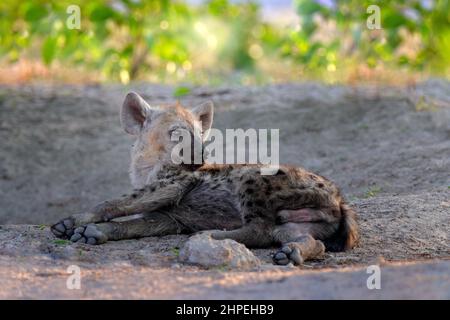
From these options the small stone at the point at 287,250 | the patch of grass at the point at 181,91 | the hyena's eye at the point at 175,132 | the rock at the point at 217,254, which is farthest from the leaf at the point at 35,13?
the small stone at the point at 287,250

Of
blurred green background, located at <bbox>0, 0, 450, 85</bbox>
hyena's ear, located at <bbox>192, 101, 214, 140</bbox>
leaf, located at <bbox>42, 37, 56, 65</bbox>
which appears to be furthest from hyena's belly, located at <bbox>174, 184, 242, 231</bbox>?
leaf, located at <bbox>42, 37, 56, 65</bbox>

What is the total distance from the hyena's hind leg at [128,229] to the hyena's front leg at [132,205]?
0.04m

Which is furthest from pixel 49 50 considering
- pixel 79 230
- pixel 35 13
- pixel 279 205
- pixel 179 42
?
pixel 279 205

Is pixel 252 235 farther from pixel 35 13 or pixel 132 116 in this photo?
pixel 35 13

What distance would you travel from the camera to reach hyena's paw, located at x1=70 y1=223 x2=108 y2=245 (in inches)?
153

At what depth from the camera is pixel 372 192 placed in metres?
5.20

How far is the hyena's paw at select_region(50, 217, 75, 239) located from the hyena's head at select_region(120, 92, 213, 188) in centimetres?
53

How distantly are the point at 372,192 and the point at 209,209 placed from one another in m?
1.39

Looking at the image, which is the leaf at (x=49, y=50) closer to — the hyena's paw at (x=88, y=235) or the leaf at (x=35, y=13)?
the leaf at (x=35, y=13)

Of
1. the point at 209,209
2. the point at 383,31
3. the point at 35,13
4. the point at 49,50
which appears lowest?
the point at 209,209

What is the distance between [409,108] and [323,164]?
1115 millimetres
